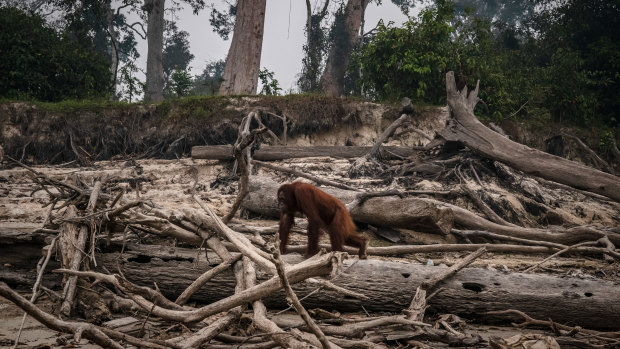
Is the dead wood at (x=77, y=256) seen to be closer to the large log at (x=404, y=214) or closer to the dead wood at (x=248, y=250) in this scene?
the dead wood at (x=248, y=250)

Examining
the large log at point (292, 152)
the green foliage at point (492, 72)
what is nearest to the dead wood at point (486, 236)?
the large log at point (292, 152)

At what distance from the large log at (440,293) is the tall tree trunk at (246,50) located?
1246 centimetres

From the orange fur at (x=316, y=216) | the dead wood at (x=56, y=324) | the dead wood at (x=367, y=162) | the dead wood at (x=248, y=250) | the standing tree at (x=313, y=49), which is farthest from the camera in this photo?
the standing tree at (x=313, y=49)

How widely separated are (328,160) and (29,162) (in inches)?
300

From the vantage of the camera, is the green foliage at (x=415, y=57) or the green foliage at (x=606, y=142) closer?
the green foliage at (x=606, y=142)

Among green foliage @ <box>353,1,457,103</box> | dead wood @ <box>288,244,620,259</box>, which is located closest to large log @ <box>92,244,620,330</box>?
dead wood @ <box>288,244,620,259</box>

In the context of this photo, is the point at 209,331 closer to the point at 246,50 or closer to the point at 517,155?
the point at 517,155

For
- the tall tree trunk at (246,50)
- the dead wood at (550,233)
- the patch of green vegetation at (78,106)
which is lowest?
the dead wood at (550,233)

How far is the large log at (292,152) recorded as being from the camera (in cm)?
1030

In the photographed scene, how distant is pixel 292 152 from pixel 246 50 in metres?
7.45

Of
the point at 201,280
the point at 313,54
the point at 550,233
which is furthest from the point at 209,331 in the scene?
the point at 313,54

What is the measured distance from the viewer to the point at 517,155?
26.1 ft

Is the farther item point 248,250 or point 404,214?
point 404,214

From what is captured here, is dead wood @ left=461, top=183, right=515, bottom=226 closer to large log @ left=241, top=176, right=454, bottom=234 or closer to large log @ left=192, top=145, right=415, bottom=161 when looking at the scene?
large log @ left=241, top=176, right=454, bottom=234
